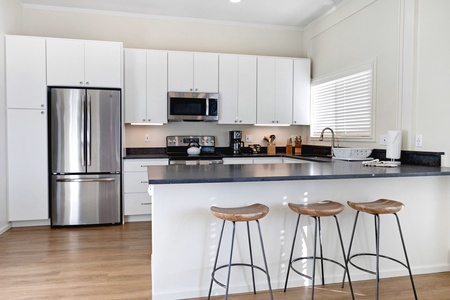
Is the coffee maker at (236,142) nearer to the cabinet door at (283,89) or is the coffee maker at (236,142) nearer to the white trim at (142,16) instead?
the cabinet door at (283,89)

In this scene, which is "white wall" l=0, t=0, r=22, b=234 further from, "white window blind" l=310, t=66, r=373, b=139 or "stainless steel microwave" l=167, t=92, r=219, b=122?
"white window blind" l=310, t=66, r=373, b=139

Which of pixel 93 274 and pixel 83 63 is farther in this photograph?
pixel 83 63

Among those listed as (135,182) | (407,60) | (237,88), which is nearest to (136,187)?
(135,182)

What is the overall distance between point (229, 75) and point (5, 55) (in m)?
2.81

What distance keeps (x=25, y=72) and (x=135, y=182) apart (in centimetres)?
188

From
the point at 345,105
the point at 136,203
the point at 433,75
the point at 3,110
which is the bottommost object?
the point at 136,203

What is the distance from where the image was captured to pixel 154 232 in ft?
7.53

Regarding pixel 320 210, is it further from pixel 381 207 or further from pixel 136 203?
pixel 136 203

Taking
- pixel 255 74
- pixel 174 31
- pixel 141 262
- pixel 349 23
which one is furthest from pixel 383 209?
pixel 174 31

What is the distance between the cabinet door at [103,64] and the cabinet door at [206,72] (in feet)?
3.41

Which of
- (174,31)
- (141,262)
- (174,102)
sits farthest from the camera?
(174,31)

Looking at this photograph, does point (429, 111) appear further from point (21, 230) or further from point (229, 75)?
point (21, 230)

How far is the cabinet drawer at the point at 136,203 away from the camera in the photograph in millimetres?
4242

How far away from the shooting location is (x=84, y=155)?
4047 mm
